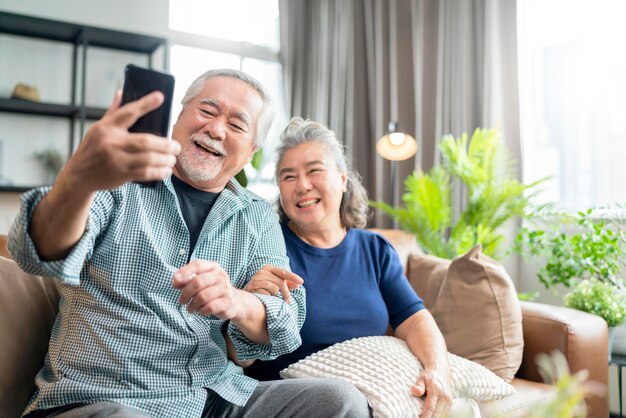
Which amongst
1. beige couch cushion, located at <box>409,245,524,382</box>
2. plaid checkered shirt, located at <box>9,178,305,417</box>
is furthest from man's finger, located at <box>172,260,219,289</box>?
beige couch cushion, located at <box>409,245,524,382</box>

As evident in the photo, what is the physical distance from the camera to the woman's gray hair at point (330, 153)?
1.82 meters

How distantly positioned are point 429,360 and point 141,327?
30.2 inches

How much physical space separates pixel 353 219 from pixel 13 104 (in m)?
2.85

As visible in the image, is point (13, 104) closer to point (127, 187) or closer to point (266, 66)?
point (266, 66)

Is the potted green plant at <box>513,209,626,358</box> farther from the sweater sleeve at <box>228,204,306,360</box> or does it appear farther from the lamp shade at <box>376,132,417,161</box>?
the sweater sleeve at <box>228,204,306,360</box>

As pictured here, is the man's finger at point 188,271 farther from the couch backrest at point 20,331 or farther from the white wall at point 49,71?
the white wall at point 49,71

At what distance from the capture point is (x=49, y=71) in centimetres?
407

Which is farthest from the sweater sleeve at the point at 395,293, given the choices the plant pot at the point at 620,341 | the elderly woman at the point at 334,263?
the plant pot at the point at 620,341

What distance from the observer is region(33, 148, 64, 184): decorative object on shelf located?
402cm

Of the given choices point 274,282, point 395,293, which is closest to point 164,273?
point 274,282

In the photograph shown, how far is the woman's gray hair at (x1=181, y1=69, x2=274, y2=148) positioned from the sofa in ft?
1.91

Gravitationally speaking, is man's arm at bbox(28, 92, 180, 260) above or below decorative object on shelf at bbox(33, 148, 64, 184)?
below

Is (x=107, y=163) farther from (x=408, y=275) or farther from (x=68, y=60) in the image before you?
(x=68, y=60)

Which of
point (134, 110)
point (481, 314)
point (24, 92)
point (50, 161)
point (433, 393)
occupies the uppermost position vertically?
point (24, 92)
